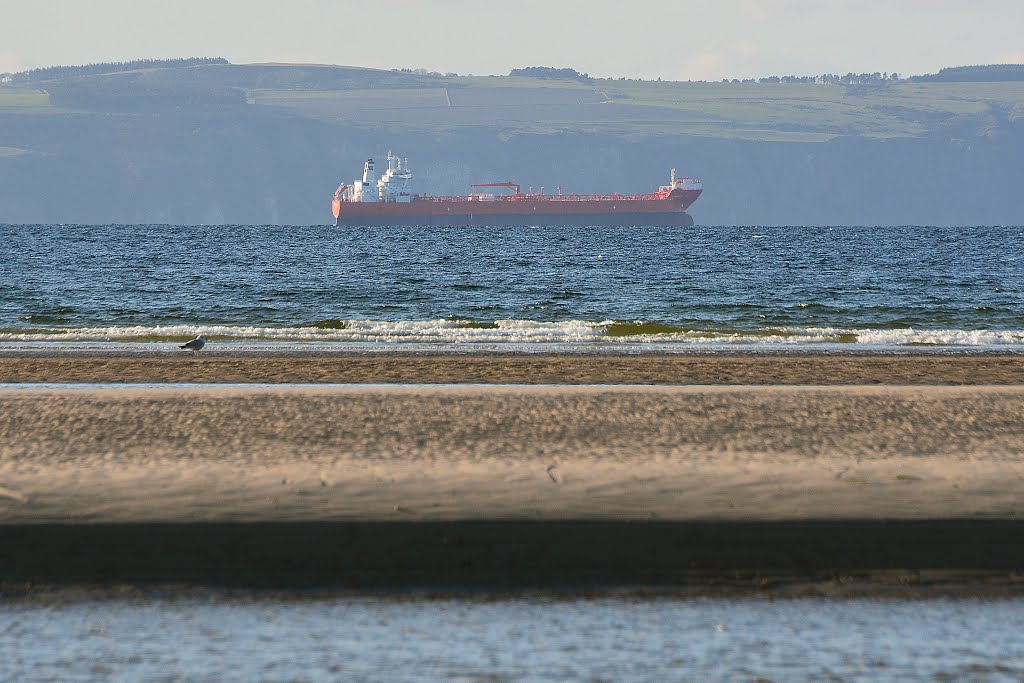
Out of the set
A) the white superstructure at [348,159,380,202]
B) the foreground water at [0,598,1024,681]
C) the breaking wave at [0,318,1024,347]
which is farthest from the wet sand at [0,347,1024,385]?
the white superstructure at [348,159,380,202]

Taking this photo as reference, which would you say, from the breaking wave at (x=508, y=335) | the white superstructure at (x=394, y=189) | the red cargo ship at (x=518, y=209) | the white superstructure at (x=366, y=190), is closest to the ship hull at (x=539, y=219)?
the red cargo ship at (x=518, y=209)

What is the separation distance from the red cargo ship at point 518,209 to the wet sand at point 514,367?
11143 centimetres

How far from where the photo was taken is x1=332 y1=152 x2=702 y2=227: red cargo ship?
127 metres

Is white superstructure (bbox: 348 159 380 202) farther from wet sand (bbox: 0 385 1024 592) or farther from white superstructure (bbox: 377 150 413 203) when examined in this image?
wet sand (bbox: 0 385 1024 592)

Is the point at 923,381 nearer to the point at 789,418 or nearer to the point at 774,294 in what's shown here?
the point at 789,418

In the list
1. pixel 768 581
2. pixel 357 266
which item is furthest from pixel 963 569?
pixel 357 266

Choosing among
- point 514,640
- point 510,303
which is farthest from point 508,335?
point 514,640

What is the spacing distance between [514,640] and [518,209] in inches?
4909

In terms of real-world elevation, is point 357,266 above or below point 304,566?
below

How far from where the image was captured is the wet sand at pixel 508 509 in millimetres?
4602

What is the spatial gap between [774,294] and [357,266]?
1656cm

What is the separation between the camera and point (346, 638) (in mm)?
3834

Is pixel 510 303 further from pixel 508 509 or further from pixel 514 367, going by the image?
pixel 508 509

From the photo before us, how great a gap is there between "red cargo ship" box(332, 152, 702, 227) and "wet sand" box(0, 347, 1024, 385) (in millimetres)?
111433
